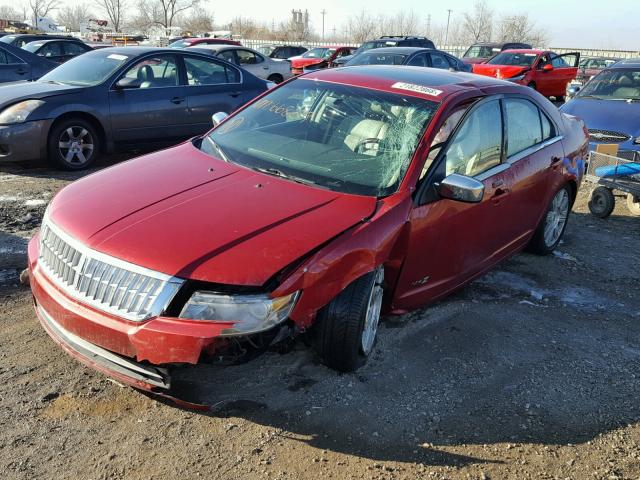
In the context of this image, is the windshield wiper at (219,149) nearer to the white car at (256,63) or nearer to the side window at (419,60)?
the side window at (419,60)

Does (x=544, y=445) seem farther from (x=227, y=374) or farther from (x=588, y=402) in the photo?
(x=227, y=374)

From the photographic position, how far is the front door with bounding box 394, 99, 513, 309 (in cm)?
354

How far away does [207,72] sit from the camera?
888cm

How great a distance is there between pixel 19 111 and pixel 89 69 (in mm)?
1339

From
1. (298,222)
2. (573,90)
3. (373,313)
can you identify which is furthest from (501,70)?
(298,222)

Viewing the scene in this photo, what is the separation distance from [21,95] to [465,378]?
649 cm

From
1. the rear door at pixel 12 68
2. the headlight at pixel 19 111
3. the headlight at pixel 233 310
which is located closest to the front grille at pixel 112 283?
the headlight at pixel 233 310

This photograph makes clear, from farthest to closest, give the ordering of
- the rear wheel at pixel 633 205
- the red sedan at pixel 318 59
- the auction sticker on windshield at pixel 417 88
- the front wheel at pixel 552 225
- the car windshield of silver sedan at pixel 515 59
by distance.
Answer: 1. the red sedan at pixel 318 59
2. the car windshield of silver sedan at pixel 515 59
3. the rear wheel at pixel 633 205
4. the front wheel at pixel 552 225
5. the auction sticker on windshield at pixel 417 88

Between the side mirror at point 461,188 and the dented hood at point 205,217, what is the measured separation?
1.71 ft

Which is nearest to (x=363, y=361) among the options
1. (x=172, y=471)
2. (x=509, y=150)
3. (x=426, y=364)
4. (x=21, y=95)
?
(x=426, y=364)

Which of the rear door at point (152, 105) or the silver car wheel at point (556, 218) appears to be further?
the rear door at point (152, 105)

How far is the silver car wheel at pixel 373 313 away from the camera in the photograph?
131 inches

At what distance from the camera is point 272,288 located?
2.71m

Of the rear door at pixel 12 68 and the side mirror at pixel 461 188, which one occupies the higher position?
the side mirror at pixel 461 188
